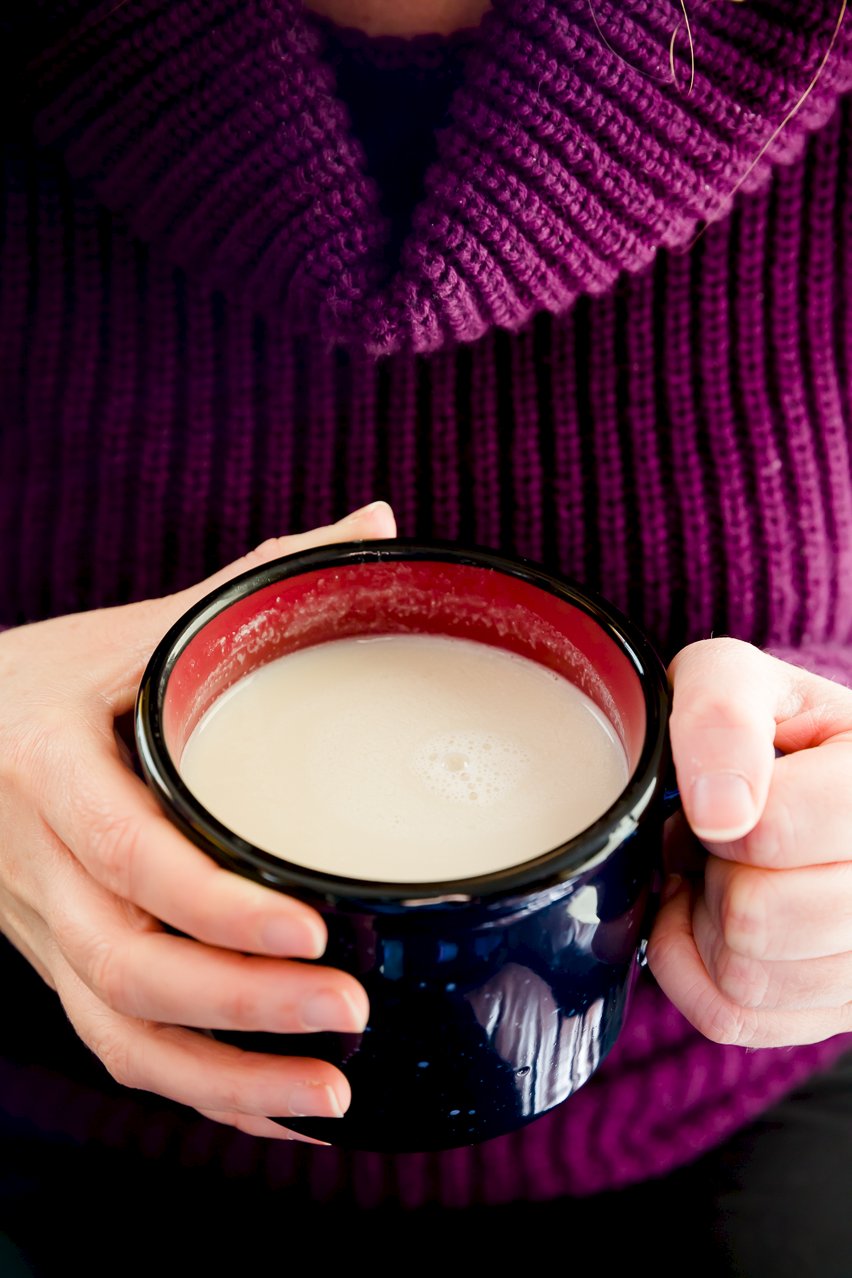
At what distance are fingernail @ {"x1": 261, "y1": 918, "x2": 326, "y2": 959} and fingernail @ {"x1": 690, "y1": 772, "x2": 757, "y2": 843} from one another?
0.47ft

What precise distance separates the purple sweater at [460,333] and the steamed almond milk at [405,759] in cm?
25

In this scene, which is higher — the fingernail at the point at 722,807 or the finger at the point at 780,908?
the fingernail at the point at 722,807

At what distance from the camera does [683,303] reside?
0.73 m

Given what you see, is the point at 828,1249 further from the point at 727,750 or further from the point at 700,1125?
the point at 727,750

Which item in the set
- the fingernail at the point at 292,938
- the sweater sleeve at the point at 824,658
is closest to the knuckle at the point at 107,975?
the fingernail at the point at 292,938

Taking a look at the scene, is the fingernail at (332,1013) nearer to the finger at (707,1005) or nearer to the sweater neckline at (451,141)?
the finger at (707,1005)

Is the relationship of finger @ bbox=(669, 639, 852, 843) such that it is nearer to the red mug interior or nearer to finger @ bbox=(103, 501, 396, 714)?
the red mug interior

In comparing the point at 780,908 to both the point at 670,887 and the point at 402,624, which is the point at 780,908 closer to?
Result: the point at 670,887

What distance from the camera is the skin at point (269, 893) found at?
34cm

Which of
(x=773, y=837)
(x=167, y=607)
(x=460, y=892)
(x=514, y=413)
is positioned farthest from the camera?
(x=514, y=413)

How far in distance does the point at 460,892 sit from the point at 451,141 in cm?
47

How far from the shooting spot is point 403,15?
67cm

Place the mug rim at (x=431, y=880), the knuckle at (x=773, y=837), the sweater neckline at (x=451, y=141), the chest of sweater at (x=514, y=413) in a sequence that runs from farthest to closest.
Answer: the chest of sweater at (x=514, y=413)
the sweater neckline at (x=451, y=141)
the knuckle at (x=773, y=837)
the mug rim at (x=431, y=880)

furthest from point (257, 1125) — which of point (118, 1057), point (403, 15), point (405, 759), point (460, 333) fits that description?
point (403, 15)
